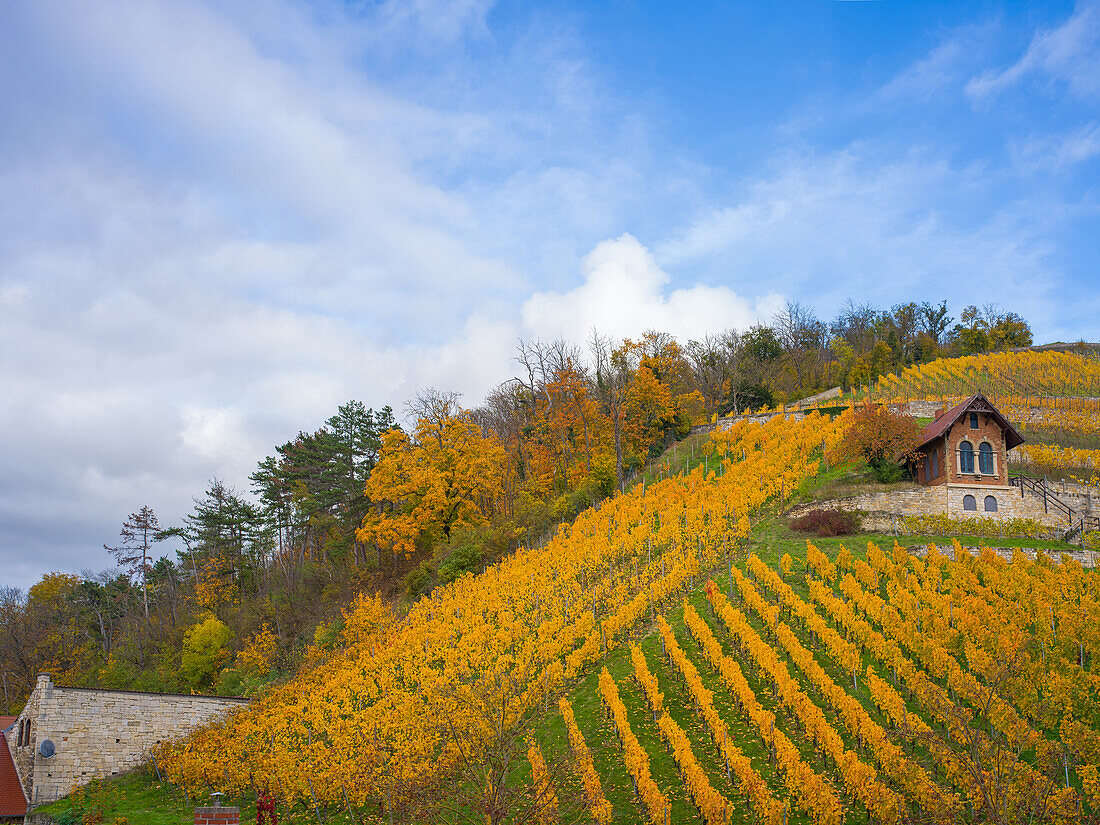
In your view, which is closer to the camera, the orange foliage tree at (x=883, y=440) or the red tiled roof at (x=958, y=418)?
the red tiled roof at (x=958, y=418)

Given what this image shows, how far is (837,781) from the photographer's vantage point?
1443cm

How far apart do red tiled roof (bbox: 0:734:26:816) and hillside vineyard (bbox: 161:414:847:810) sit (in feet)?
15.9

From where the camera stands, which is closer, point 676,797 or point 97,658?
point 676,797

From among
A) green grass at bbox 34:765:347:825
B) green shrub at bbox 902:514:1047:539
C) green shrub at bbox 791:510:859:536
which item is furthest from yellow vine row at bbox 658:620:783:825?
green shrub at bbox 902:514:1047:539

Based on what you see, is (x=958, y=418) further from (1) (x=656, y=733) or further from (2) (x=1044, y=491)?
(1) (x=656, y=733)

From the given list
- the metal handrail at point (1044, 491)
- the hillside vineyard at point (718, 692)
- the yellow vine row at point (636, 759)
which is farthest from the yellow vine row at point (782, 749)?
the metal handrail at point (1044, 491)

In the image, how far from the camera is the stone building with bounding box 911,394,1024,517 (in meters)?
29.6

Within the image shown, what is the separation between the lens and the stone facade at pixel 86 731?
23.9m

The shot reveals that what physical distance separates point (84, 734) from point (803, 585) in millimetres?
26289

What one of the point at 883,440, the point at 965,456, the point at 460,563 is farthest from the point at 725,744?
the point at 460,563

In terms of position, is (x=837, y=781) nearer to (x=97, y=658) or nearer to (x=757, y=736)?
(x=757, y=736)

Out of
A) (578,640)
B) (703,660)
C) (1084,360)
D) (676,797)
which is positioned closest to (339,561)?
(578,640)

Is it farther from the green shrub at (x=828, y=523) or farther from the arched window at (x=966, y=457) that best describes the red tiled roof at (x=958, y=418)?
the green shrub at (x=828, y=523)

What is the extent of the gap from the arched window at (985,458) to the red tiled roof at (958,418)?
129cm
